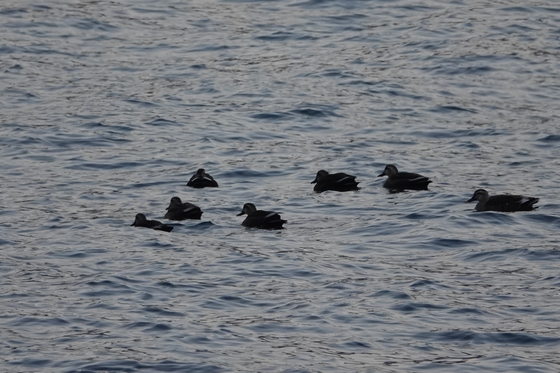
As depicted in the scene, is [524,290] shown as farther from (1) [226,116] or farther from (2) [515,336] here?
(1) [226,116]

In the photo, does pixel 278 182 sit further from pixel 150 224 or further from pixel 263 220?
pixel 150 224

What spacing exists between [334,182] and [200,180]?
2.30 meters

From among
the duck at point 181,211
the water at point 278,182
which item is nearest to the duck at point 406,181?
the water at point 278,182

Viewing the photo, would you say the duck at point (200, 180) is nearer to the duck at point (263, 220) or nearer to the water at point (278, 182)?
the water at point (278, 182)

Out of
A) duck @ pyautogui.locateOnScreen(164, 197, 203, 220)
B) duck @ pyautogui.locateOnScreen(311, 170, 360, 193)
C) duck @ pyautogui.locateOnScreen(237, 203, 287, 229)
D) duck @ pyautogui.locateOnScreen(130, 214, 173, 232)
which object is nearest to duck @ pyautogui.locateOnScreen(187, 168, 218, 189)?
duck @ pyautogui.locateOnScreen(311, 170, 360, 193)

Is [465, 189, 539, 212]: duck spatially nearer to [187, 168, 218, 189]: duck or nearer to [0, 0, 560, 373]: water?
[0, 0, 560, 373]: water

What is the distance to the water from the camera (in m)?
13.8

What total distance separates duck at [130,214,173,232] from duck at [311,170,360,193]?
144 inches

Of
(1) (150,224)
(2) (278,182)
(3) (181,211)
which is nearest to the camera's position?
(1) (150,224)

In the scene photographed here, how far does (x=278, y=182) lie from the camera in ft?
73.1

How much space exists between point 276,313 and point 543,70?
17.3 meters

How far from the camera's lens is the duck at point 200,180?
21.2 metres

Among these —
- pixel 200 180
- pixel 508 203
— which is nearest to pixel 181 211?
pixel 200 180

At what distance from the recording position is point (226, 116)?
27344mm
